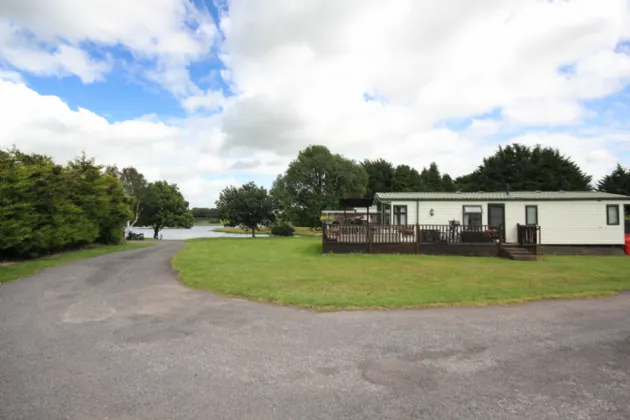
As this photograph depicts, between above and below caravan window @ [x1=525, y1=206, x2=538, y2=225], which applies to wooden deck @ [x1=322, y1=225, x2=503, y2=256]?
below

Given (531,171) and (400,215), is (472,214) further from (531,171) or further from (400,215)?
(531,171)

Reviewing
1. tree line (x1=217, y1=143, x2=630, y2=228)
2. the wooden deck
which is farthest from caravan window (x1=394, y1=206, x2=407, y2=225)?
tree line (x1=217, y1=143, x2=630, y2=228)

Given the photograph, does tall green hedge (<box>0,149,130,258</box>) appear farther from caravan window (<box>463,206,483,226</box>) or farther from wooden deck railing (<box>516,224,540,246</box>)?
wooden deck railing (<box>516,224,540,246</box>)

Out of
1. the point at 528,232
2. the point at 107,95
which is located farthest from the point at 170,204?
the point at 528,232

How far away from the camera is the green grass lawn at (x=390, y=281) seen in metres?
6.84

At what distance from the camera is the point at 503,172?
4731cm

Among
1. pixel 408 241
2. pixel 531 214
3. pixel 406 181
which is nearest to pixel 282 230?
pixel 408 241

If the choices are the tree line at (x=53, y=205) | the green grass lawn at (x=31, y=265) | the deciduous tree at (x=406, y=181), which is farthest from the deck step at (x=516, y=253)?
the deciduous tree at (x=406, y=181)

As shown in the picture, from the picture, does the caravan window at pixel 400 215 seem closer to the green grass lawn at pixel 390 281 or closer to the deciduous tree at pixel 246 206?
the green grass lawn at pixel 390 281

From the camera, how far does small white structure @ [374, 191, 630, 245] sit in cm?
1798

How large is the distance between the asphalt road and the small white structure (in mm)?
12236

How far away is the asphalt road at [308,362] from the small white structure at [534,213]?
40.1 feet

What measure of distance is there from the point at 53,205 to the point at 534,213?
900 inches

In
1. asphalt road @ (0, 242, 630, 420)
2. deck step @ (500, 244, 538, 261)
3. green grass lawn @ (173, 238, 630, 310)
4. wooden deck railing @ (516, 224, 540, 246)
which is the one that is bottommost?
asphalt road @ (0, 242, 630, 420)
